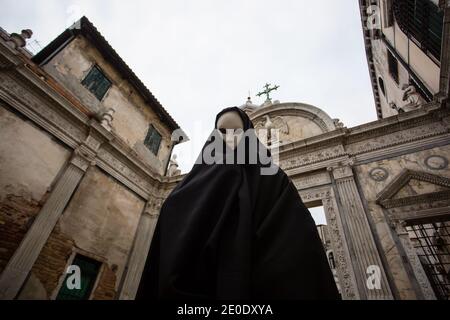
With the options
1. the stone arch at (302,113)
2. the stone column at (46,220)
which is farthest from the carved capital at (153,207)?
the stone arch at (302,113)

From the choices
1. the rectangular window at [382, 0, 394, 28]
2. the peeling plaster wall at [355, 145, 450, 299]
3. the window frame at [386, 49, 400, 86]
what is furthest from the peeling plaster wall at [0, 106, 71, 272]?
the window frame at [386, 49, 400, 86]

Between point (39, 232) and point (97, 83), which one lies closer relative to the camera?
point (39, 232)

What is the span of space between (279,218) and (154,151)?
8947 mm

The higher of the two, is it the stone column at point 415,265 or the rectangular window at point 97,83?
the rectangular window at point 97,83

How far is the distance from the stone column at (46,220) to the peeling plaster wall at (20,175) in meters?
0.15

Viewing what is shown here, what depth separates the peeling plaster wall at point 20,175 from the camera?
446 centimetres

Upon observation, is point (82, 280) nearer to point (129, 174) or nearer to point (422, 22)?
point (129, 174)

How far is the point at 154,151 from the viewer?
935 centimetres

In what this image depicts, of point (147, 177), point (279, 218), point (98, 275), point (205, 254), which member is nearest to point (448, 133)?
point (279, 218)

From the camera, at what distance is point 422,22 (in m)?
5.64

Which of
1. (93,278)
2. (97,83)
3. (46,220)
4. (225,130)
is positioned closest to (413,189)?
(225,130)

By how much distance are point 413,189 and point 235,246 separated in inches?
228

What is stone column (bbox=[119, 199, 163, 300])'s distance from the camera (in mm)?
6387

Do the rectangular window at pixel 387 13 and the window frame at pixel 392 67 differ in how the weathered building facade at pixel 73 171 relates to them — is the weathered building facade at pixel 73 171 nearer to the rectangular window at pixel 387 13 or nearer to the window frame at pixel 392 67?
the rectangular window at pixel 387 13
